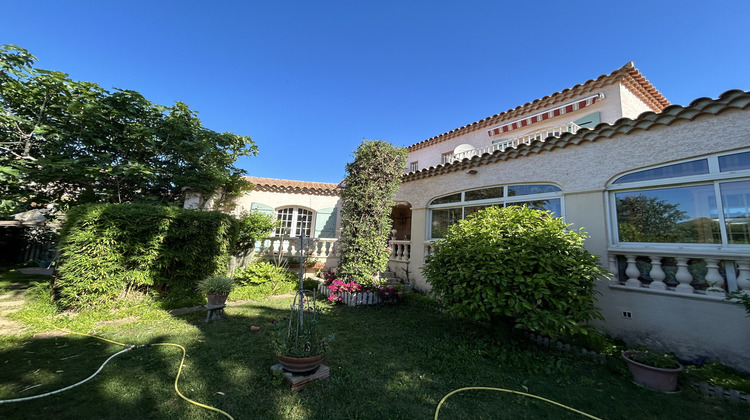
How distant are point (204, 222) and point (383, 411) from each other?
7.18 m

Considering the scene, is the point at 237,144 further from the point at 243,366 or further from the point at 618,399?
the point at 618,399

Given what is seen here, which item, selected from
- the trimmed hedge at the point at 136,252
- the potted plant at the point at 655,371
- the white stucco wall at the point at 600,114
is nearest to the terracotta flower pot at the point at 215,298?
the trimmed hedge at the point at 136,252

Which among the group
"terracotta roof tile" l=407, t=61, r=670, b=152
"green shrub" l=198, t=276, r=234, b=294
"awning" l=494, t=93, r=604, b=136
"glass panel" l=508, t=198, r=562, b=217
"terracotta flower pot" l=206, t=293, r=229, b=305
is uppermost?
"terracotta roof tile" l=407, t=61, r=670, b=152

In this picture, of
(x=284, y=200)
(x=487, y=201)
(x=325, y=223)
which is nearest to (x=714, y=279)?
(x=487, y=201)

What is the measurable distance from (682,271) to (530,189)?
10.3 ft

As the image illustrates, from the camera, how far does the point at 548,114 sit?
1002 centimetres

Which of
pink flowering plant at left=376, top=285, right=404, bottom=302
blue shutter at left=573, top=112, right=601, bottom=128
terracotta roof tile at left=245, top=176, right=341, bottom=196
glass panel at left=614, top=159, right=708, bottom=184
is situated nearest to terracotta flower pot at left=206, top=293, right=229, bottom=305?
pink flowering plant at left=376, top=285, right=404, bottom=302

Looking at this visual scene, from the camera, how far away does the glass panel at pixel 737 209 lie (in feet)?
13.4

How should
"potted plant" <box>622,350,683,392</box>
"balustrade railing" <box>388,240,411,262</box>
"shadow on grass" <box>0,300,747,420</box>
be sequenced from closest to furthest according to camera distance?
"shadow on grass" <box>0,300,747,420</box>
"potted plant" <box>622,350,683,392</box>
"balustrade railing" <box>388,240,411,262</box>

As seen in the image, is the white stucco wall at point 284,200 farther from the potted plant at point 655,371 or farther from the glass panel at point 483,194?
the potted plant at point 655,371

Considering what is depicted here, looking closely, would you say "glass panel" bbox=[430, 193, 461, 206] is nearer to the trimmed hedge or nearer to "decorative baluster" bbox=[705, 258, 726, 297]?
"decorative baluster" bbox=[705, 258, 726, 297]

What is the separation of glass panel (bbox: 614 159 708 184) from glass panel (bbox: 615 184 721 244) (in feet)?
0.87

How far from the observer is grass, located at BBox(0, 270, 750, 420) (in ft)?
9.17

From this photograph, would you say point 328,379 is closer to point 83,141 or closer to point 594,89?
point 83,141
